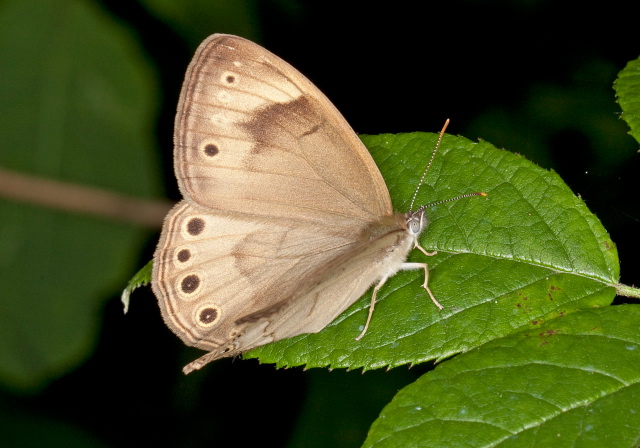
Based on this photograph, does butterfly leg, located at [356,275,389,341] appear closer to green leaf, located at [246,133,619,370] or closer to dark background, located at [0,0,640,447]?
green leaf, located at [246,133,619,370]

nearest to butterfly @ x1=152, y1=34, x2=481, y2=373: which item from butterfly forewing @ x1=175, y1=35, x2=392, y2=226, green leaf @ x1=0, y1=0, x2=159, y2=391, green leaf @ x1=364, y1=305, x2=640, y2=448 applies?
butterfly forewing @ x1=175, y1=35, x2=392, y2=226

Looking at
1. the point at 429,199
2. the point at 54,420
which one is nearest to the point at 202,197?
the point at 429,199

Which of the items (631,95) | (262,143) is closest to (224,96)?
(262,143)

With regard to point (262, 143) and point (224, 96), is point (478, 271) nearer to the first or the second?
point (262, 143)

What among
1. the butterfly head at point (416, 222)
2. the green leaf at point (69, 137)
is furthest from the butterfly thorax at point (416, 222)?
the green leaf at point (69, 137)

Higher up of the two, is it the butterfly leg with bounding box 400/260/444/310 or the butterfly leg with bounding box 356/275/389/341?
the butterfly leg with bounding box 400/260/444/310

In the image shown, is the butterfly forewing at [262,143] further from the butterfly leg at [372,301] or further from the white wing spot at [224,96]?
the butterfly leg at [372,301]
